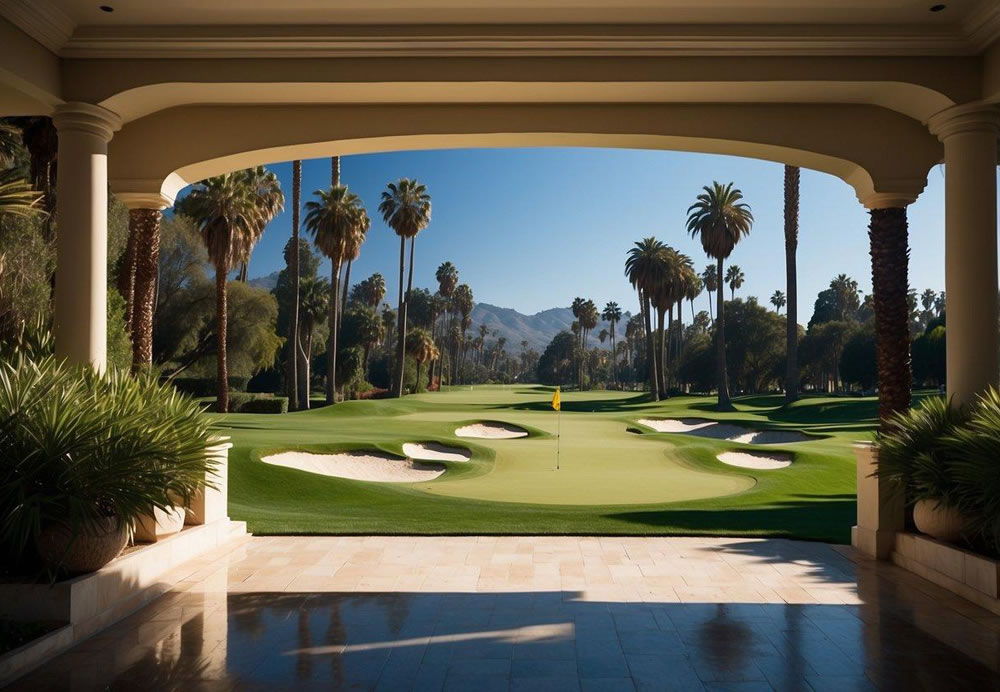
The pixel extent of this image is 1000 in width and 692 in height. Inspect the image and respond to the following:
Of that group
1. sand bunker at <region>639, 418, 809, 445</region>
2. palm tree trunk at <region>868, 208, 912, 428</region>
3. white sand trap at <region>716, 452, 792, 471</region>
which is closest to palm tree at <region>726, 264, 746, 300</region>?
sand bunker at <region>639, 418, 809, 445</region>

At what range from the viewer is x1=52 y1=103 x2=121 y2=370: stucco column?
7.80m

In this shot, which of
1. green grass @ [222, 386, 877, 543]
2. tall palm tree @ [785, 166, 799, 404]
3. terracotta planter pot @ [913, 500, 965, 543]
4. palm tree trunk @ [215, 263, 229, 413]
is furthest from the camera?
tall palm tree @ [785, 166, 799, 404]

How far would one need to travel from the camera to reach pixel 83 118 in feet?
26.0

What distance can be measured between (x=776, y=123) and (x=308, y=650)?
24.0 ft

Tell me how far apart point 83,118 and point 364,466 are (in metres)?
12.6

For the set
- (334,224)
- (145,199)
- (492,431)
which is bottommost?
(492,431)

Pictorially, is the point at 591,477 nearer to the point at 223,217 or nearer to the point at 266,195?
the point at 223,217

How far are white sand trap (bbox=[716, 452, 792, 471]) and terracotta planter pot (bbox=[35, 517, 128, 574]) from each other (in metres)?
16.9

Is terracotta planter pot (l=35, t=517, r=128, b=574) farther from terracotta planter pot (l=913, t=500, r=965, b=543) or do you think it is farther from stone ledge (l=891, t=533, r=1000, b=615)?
terracotta planter pot (l=913, t=500, r=965, b=543)

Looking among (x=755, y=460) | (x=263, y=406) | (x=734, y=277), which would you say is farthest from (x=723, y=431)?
(x=734, y=277)

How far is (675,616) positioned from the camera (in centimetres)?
646

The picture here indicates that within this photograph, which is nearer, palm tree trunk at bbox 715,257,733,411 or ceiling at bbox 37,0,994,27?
ceiling at bbox 37,0,994,27

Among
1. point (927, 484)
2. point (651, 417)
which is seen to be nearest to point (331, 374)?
point (651, 417)

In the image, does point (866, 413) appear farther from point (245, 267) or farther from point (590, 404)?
point (245, 267)
